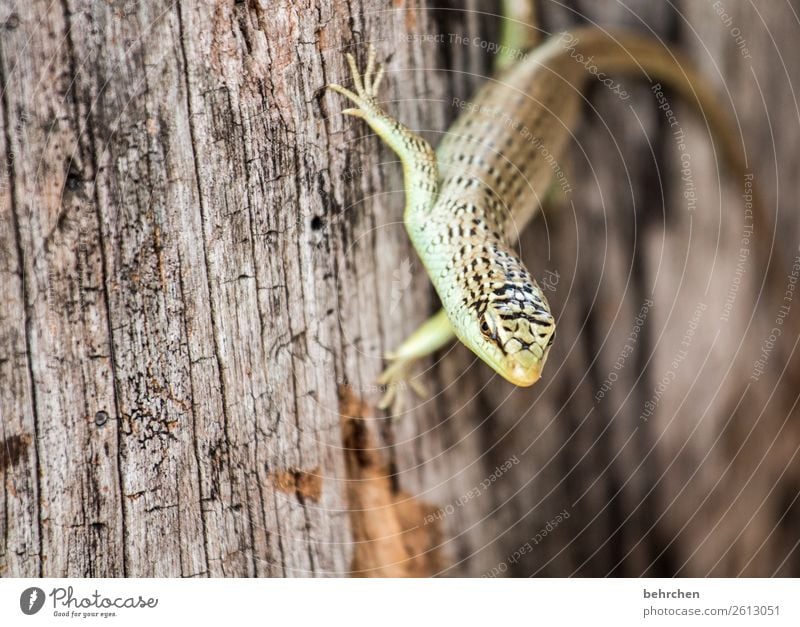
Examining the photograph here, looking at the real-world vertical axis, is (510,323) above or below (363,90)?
below

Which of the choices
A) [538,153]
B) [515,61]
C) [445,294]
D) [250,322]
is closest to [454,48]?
[515,61]

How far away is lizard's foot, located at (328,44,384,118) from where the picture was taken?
0.88 metres

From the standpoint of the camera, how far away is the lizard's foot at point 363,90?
0.88m

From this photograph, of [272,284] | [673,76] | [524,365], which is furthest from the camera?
[673,76]

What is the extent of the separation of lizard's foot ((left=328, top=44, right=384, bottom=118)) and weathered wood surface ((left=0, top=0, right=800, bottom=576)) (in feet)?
0.05

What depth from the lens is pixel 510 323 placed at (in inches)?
30.3

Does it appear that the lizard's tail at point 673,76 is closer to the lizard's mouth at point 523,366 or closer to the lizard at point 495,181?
the lizard at point 495,181

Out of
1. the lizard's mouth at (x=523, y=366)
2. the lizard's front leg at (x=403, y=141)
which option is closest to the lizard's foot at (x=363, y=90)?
the lizard's front leg at (x=403, y=141)

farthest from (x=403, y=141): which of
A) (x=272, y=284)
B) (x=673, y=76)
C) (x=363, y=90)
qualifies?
(x=673, y=76)

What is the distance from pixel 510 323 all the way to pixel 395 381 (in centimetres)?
26

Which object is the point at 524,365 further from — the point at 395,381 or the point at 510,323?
the point at 395,381

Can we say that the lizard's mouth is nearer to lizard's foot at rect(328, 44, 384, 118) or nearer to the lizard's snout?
the lizard's snout

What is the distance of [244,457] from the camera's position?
91cm
